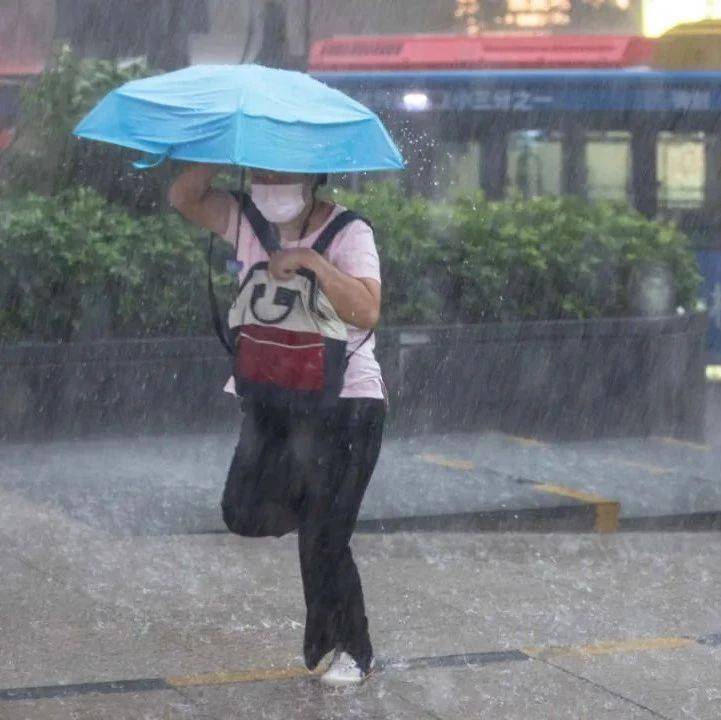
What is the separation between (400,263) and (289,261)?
623cm

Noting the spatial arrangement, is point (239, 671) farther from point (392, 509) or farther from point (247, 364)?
point (392, 509)

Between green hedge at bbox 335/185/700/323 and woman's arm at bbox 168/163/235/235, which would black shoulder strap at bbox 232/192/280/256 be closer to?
woman's arm at bbox 168/163/235/235

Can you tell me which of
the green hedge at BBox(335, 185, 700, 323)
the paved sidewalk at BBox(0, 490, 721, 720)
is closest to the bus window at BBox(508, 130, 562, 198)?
the green hedge at BBox(335, 185, 700, 323)

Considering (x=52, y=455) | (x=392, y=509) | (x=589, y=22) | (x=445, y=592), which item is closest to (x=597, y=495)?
(x=392, y=509)

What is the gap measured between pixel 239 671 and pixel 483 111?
44.1 ft

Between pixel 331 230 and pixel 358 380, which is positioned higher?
pixel 331 230

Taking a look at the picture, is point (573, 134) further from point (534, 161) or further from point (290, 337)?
point (290, 337)

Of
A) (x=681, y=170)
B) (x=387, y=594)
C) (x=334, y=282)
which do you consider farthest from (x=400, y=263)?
(x=681, y=170)

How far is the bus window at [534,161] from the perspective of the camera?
17938 millimetres

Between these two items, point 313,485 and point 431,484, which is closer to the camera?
point 313,485

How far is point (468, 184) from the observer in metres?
17.8

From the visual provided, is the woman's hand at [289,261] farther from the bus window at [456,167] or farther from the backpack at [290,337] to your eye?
the bus window at [456,167]

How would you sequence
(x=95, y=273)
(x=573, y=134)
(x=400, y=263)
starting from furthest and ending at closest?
(x=573, y=134), (x=400, y=263), (x=95, y=273)

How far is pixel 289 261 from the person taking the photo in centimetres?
478
